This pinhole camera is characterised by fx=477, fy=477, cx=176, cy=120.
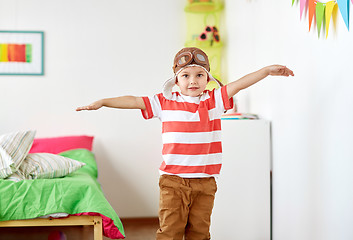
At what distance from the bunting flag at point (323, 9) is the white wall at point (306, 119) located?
5 cm

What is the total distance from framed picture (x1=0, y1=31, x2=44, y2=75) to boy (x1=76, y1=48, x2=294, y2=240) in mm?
2038

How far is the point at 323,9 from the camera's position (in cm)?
183

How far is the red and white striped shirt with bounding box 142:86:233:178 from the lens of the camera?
→ 1.82 meters

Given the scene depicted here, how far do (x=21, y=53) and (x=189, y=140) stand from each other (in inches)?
90.0

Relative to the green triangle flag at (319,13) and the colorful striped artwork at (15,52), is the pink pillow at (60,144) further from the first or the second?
the green triangle flag at (319,13)

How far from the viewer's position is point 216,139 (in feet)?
6.23

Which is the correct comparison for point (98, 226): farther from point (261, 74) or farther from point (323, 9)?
point (323, 9)

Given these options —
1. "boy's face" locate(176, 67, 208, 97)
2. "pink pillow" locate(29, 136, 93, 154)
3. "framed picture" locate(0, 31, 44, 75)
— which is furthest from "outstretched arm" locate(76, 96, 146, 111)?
"framed picture" locate(0, 31, 44, 75)

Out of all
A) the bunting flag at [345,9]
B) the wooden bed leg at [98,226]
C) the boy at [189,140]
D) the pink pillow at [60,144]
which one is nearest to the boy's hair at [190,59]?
the boy at [189,140]

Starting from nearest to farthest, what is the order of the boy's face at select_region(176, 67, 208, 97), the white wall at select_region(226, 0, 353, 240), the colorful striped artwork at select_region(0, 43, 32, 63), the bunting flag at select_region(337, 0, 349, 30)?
the bunting flag at select_region(337, 0, 349, 30) < the white wall at select_region(226, 0, 353, 240) < the boy's face at select_region(176, 67, 208, 97) < the colorful striped artwork at select_region(0, 43, 32, 63)

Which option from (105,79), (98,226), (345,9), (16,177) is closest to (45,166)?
(16,177)

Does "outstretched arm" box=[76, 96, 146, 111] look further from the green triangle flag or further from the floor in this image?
the floor

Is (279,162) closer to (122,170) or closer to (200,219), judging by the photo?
(200,219)

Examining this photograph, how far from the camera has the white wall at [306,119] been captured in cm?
167
